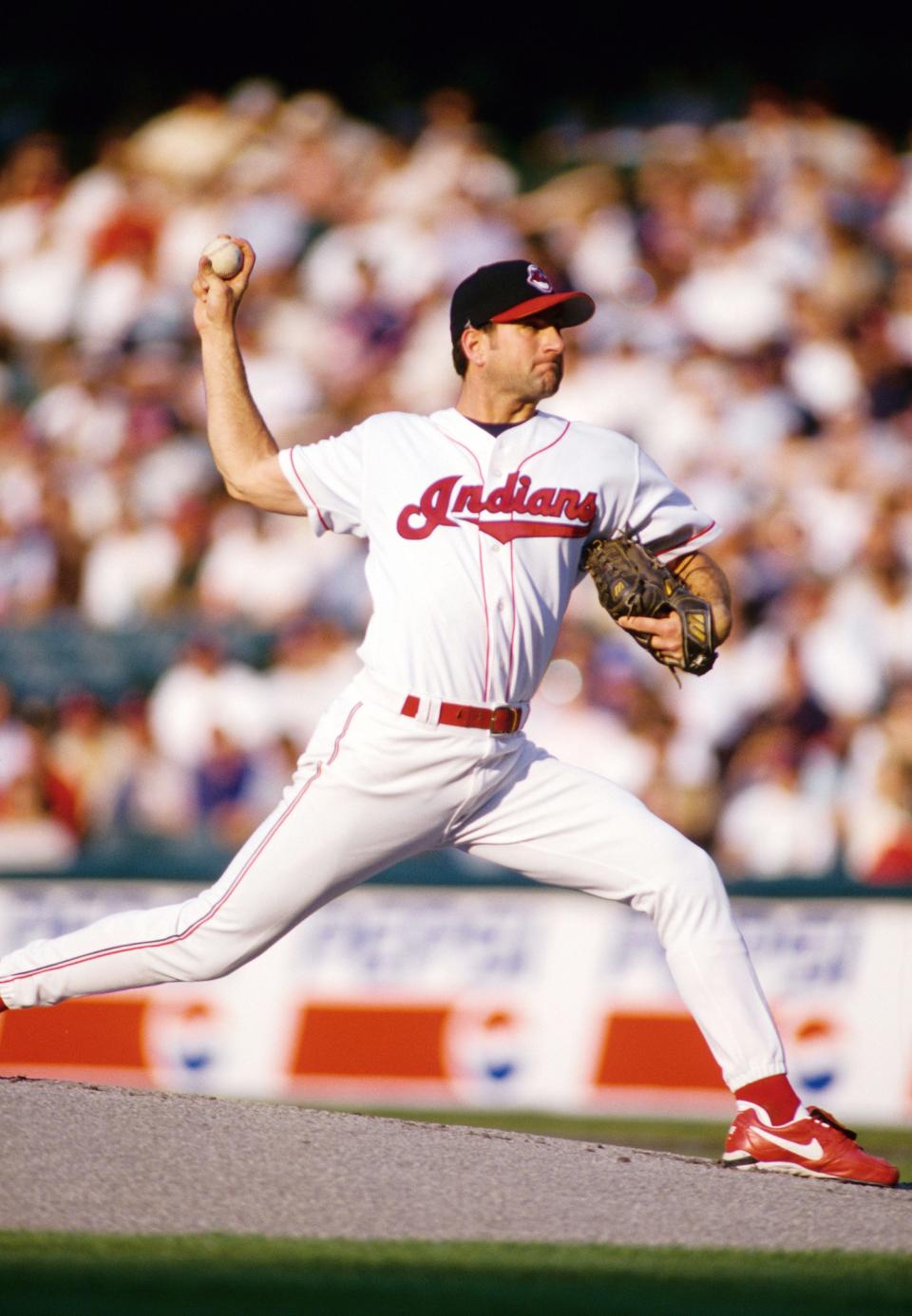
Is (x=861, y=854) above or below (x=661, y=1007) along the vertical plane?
above

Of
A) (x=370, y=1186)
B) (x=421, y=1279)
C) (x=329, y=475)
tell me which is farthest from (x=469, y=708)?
(x=421, y=1279)

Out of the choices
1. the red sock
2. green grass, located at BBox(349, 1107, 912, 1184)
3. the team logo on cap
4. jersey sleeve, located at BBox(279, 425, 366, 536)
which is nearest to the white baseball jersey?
jersey sleeve, located at BBox(279, 425, 366, 536)

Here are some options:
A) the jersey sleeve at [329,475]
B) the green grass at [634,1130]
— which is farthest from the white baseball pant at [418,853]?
the green grass at [634,1130]

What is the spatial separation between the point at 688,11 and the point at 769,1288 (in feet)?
38.5

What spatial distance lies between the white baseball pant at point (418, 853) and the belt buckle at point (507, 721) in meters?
0.02

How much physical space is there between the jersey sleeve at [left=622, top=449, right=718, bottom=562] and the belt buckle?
1.69 ft

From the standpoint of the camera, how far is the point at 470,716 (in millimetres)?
3820

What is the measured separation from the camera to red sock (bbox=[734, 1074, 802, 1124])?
3.94 m

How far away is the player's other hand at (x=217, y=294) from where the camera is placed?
12.9ft

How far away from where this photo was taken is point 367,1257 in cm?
345

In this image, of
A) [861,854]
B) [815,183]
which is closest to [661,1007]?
[861,854]

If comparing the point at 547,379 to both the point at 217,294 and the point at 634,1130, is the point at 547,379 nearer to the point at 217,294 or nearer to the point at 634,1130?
the point at 217,294

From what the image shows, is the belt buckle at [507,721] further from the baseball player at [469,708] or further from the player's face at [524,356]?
the player's face at [524,356]

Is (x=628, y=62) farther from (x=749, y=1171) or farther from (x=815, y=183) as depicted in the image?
(x=749, y=1171)
